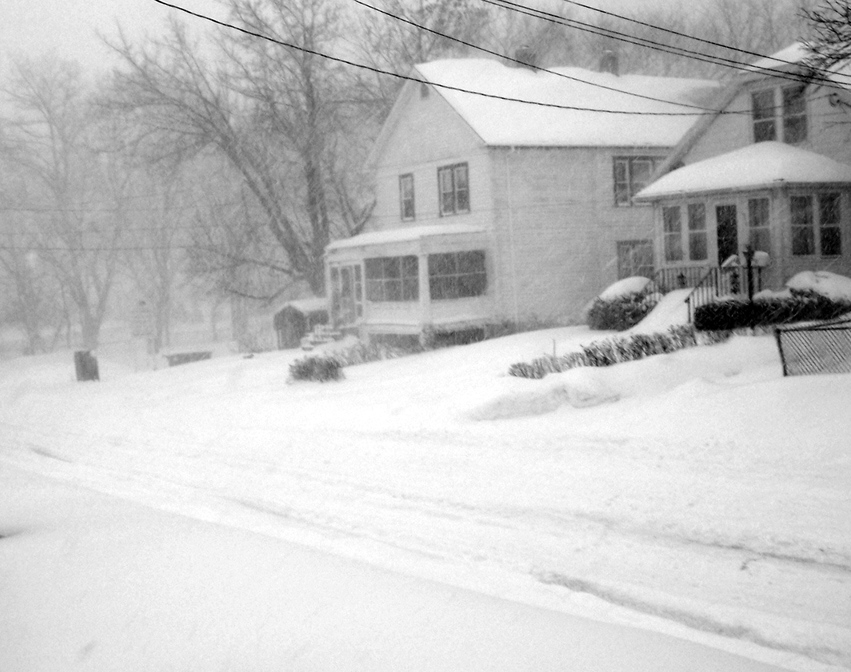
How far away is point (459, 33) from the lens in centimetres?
4138

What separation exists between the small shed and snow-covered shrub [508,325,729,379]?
1989cm

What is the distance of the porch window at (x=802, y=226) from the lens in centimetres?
2362

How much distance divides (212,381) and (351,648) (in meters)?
18.2

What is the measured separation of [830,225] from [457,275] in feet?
35.4

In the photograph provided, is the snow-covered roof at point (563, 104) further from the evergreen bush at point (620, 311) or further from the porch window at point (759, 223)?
the evergreen bush at point (620, 311)

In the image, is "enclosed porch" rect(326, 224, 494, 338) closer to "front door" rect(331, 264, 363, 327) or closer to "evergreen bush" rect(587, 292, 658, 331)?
"front door" rect(331, 264, 363, 327)

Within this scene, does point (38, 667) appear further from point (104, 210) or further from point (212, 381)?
point (104, 210)

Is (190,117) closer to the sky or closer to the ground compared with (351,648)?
closer to the sky

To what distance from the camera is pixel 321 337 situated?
32.7 meters

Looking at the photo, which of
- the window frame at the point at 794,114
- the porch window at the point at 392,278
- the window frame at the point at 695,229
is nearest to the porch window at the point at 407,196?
the porch window at the point at 392,278

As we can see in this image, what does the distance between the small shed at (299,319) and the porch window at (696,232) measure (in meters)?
15.6

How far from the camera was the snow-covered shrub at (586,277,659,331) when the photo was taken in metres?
23.5

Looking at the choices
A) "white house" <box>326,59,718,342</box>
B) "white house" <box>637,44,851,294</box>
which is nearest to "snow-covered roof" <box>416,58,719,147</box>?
"white house" <box>326,59,718,342</box>

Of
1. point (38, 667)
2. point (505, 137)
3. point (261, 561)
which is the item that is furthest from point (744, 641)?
point (505, 137)
